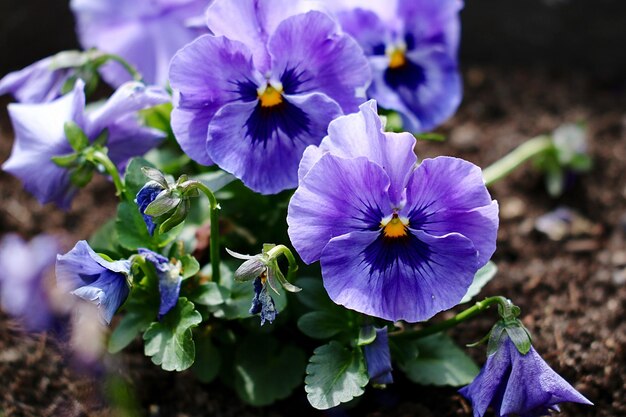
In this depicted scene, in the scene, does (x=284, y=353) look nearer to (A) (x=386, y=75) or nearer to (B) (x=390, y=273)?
(B) (x=390, y=273)

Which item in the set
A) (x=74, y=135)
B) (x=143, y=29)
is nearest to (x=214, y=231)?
(x=74, y=135)

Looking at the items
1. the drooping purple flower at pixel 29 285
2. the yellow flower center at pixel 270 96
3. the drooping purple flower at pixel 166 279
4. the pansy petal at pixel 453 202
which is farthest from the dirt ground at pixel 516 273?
the yellow flower center at pixel 270 96

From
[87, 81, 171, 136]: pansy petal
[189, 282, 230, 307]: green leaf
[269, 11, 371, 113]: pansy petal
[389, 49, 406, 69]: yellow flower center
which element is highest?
[269, 11, 371, 113]: pansy petal

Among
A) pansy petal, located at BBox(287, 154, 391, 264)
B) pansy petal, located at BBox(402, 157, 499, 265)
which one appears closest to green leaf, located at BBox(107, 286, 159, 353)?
pansy petal, located at BBox(287, 154, 391, 264)

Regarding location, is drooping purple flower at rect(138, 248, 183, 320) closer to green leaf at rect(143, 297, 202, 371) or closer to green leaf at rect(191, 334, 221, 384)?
green leaf at rect(143, 297, 202, 371)

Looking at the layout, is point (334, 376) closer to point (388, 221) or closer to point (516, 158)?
point (388, 221)

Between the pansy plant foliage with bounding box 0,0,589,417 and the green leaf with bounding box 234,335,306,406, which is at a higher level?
the pansy plant foliage with bounding box 0,0,589,417

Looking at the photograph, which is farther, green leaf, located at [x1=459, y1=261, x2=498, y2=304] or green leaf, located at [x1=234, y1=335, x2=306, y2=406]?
green leaf, located at [x1=234, y1=335, x2=306, y2=406]
